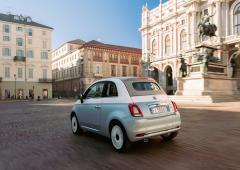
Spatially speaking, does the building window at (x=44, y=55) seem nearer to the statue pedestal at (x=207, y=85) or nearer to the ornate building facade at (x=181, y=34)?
the ornate building facade at (x=181, y=34)

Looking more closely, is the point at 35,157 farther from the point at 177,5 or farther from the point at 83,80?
the point at 83,80

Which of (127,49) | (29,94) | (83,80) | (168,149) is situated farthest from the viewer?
(127,49)

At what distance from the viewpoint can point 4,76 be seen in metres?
48.4

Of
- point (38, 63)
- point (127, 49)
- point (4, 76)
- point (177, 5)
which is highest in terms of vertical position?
point (177, 5)

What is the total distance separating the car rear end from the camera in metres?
4.81

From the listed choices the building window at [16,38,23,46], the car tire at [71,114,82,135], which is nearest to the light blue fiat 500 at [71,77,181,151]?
Answer: the car tire at [71,114,82,135]

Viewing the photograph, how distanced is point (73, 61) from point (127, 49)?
53.6ft

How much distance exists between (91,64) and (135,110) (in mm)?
57271

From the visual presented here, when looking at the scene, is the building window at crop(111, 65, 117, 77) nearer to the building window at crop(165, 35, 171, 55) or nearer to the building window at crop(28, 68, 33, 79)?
the building window at crop(165, 35, 171, 55)

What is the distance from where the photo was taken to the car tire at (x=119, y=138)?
4926 mm

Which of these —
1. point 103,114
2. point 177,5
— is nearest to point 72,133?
point 103,114

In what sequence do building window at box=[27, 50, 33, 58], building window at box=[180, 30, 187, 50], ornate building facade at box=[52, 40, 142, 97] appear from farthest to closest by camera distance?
1. ornate building facade at box=[52, 40, 142, 97]
2. building window at box=[27, 50, 33, 58]
3. building window at box=[180, 30, 187, 50]

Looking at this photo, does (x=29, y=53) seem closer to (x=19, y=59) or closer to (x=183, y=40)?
(x=19, y=59)

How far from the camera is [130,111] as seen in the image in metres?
4.84
